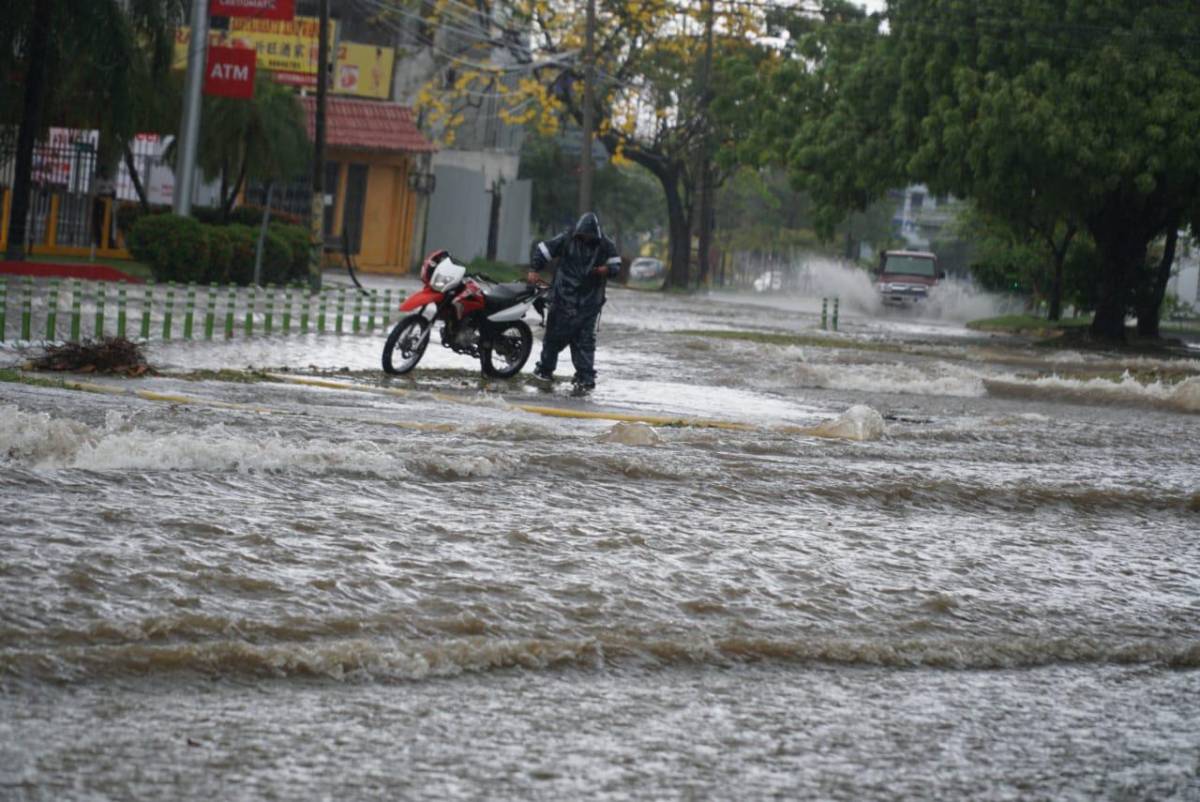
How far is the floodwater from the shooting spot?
4.20 metres

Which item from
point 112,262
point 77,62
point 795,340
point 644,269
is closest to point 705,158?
point 644,269

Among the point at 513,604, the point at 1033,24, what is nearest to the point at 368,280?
the point at 1033,24

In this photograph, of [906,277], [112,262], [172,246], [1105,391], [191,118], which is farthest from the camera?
[906,277]

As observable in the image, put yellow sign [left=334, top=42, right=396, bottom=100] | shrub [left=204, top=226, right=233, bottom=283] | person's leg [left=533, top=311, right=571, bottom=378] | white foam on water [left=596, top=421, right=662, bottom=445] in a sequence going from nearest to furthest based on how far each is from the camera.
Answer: white foam on water [left=596, top=421, right=662, bottom=445], person's leg [left=533, top=311, right=571, bottom=378], shrub [left=204, top=226, right=233, bottom=283], yellow sign [left=334, top=42, right=396, bottom=100]

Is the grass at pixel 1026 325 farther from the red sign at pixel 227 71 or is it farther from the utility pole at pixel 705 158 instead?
the red sign at pixel 227 71

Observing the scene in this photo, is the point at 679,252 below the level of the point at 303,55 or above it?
below

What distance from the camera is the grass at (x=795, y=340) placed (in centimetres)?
2544

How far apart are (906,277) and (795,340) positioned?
86.4 ft

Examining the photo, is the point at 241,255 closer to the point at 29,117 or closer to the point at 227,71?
the point at 227,71

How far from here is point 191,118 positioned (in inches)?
1256

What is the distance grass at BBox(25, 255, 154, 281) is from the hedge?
53 centimetres

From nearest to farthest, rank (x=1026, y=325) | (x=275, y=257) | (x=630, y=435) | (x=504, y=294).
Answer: (x=630, y=435)
(x=504, y=294)
(x=275, y=257)
(x=1026, y=325)

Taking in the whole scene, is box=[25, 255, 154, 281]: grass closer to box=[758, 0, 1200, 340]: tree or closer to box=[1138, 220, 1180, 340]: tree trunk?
box=[758, 0, 1200, 340]: tree

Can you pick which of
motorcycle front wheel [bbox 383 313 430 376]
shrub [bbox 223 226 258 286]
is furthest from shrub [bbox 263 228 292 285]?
motorcycle front wheel [bbox 383 313 430 376]
